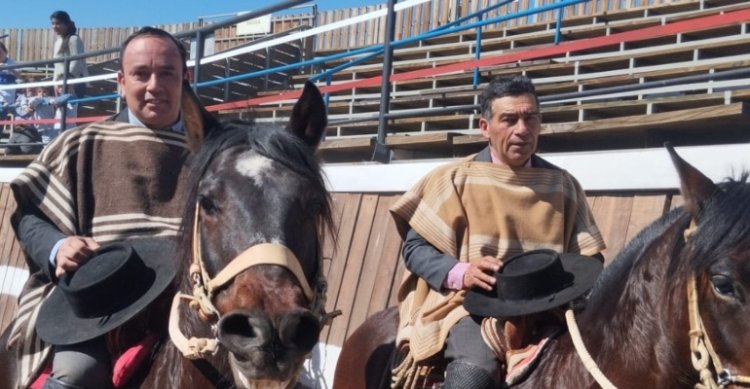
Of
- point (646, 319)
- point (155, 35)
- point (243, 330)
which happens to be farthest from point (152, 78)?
point (646, 319)

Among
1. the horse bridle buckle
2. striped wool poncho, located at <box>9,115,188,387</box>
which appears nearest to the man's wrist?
striped wool poncho, located at <box>9,115,188,387</box>

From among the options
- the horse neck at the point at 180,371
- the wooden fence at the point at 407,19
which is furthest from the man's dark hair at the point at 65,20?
the horse neck at the point at 180,371

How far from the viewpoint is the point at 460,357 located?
145 inches

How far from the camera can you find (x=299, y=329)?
276 centimetres

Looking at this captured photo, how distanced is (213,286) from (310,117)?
715 millimetres

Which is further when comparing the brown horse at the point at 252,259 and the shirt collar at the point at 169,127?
the shirt collar at the point at 169,127

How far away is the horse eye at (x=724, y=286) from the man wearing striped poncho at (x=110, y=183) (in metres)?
1.76

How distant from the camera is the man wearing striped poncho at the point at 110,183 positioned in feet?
11.7

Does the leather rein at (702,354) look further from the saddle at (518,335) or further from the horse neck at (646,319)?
the saddle at (518,335)

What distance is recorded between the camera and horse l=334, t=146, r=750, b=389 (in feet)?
9.11

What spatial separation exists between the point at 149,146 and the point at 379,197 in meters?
2.27

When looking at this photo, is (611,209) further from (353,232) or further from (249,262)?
(249,262)

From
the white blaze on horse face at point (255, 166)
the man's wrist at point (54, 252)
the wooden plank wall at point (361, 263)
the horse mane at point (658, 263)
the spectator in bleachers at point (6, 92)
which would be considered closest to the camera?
the horse mane at point (658, 263)

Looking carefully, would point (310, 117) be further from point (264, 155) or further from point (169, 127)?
point (169, 127)
